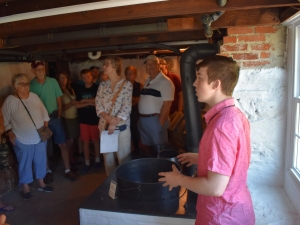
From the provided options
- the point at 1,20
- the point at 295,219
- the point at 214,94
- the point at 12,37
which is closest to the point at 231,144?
the point at 214,94

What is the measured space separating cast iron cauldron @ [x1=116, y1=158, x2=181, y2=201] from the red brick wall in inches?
44.5

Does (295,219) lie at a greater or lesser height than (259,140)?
lesser

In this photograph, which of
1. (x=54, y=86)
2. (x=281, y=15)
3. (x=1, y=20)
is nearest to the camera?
(x=1, y=20)

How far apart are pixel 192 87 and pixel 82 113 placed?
2.16 metres

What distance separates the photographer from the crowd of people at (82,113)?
A: 3115mm

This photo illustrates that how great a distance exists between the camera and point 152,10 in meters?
1.98

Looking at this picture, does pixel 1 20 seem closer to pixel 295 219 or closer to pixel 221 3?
pixel 221 3

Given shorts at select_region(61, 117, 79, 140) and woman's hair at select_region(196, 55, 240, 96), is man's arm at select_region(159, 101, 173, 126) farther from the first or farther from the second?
woman's hair at select_region(196, 55, 240, 96)

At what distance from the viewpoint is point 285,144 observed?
2404mm

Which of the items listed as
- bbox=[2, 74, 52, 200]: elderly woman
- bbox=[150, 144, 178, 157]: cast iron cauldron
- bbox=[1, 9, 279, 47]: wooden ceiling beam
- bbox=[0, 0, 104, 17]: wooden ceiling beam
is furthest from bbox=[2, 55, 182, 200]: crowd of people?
bbox=[0, 0, 104, 17]: wooden ceiling beam

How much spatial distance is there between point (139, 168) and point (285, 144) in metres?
1.33

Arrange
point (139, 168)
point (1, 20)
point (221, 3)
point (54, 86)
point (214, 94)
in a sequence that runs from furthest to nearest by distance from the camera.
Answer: point (54, 86) < point (139, 168) < point (1, 20) < point (221, 3) < point (214, 94)

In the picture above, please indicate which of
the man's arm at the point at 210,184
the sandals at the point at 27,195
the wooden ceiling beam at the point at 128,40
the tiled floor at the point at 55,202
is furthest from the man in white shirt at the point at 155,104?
the man's arm at the point at 210,184

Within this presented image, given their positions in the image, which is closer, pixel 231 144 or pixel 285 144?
pixel 231 144
